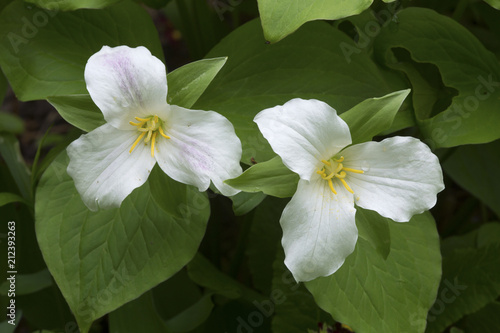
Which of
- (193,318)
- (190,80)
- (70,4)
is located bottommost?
(193,318)

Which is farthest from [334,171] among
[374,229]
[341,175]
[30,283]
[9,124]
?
[9,124]

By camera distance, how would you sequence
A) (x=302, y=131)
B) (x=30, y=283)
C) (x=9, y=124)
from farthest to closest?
(x=9, y=124) → (x=30, y=283) → (x=302, y=131)

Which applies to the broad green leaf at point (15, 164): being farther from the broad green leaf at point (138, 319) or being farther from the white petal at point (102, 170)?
the white petal at point (102, 170)

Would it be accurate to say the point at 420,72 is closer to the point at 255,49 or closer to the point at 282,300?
the point at 255,49

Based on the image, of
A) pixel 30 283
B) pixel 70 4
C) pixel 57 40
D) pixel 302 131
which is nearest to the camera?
pixel 302 131

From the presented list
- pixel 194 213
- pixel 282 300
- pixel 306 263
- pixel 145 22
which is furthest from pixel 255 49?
pixel 282 300

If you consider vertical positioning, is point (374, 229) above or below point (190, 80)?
below

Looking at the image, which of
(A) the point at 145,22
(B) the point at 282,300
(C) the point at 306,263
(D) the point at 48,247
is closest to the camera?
(C) the point at 306,263

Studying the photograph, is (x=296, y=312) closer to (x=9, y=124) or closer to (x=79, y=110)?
(x=79, y=110)
